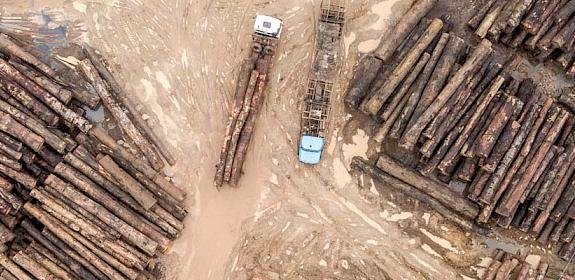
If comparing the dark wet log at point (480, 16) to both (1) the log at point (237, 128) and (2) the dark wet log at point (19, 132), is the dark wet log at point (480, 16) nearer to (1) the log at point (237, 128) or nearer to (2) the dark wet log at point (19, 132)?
(1) the log at point (237, 128)

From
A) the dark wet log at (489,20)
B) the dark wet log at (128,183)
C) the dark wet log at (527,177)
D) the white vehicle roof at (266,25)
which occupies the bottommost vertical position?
the dark wet log at (128,183)

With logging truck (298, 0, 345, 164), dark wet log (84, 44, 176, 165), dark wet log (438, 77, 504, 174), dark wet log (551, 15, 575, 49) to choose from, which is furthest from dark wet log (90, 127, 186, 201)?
dark wet log (551, 15, 575, 49)

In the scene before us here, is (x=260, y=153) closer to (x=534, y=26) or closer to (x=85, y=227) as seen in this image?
(x=85, y=227)

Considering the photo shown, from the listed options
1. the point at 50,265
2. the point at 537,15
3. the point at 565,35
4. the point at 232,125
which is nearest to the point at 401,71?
the point at 537,15

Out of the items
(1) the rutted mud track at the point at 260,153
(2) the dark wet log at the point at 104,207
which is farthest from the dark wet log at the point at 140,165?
(2) the dark wet log at the point at 104,207

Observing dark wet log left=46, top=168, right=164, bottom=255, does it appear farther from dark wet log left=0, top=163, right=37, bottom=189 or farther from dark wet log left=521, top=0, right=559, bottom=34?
dark wet log left=521, top=0, right=559, bottom=34

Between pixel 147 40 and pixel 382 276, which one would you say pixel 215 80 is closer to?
pixel 147 40
